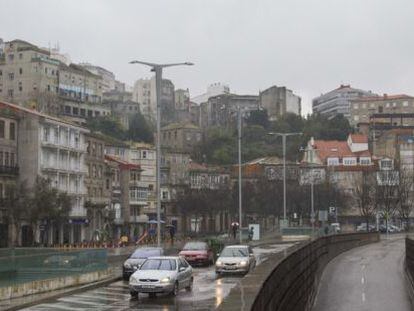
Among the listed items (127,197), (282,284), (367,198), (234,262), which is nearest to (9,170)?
(127,197)

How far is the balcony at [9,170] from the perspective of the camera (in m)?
87.9

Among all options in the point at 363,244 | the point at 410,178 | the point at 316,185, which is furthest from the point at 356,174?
the point at 363,244

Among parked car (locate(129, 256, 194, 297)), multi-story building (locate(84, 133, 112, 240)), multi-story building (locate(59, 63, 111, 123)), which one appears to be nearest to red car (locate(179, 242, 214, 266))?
parked car (locate(129, 256, 194, 297))

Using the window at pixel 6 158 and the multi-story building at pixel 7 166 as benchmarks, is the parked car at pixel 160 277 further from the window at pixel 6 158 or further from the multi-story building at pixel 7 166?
the window at pixel 6 158

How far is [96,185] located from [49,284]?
8058 centimetres

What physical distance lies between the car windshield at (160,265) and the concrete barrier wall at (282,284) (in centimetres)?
382

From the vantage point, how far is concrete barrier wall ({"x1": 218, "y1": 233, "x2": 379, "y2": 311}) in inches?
618

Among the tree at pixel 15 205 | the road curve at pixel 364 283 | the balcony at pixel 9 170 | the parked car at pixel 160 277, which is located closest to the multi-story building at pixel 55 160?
the balcony at pixel 9 170

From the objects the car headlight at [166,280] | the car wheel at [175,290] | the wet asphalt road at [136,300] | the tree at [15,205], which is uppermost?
the tree at [15,205]

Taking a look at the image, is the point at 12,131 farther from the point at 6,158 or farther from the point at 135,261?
the point at 135,261

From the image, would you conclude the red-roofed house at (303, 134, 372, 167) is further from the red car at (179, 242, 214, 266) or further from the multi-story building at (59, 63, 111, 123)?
the red car at (179, 242, 214, 266)

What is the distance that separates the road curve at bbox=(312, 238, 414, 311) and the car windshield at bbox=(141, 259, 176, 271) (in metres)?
14.0

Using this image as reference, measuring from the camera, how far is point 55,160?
97188 millimetres

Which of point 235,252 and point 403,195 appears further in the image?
point 403,195
